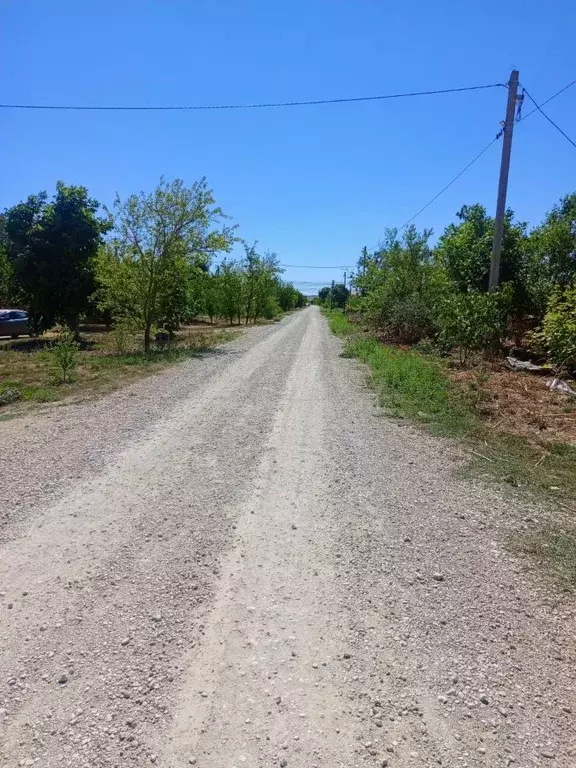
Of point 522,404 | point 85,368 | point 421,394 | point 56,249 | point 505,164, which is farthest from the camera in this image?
point 56,249

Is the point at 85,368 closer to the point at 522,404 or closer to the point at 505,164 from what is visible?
the point at 522,404

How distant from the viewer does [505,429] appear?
6992mm

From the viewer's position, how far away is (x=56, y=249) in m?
22.1

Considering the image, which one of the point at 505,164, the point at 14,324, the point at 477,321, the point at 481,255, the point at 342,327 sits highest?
the point at 505,164

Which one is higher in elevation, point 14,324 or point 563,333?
point 563,333

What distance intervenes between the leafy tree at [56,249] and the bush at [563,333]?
1892cm

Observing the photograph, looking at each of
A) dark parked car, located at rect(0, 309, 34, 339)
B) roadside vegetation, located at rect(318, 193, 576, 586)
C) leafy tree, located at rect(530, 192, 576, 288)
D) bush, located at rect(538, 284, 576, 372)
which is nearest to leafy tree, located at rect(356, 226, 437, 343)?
roadside vegetation, located at rect(318, 193, 576, 586)

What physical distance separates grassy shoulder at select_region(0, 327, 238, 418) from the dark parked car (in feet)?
14.5

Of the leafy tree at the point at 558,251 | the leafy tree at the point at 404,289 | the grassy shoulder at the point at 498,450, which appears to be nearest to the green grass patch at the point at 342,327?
the leafy tree at the point at 404,289

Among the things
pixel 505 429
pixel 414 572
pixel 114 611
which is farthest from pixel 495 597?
pixel 505 429

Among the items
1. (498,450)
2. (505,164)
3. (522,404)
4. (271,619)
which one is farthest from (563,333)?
(271,619)

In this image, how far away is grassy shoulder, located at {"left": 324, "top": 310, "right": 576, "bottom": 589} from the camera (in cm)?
377

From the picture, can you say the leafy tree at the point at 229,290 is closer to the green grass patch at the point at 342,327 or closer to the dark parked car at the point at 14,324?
the green grass patch at the point at 342,327

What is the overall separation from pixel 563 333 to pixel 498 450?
19.0ft
